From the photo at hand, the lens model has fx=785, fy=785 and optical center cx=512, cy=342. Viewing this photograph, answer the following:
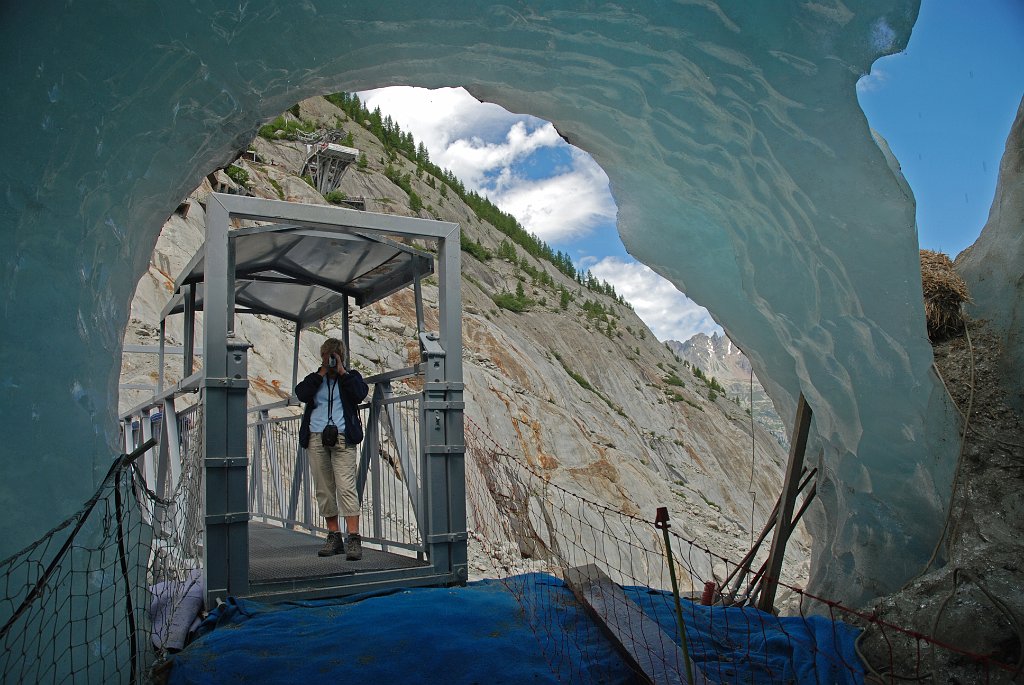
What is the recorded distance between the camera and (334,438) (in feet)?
19.2

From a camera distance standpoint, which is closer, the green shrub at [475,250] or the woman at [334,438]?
the woman at [334,438]

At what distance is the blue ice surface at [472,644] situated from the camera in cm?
387

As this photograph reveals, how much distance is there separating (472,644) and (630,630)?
2.86 ft

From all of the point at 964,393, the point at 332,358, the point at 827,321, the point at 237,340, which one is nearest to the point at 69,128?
the point at 237,340

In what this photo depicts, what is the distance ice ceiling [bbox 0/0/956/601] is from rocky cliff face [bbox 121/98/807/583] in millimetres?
5406

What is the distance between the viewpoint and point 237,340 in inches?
207

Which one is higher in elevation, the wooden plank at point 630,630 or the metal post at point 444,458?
the metal post at point 444,458

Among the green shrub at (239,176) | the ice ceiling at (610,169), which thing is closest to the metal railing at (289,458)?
the ice ceiling at (610,169)

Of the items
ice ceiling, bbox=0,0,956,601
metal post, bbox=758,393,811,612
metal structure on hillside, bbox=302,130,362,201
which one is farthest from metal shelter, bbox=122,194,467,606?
metal structure on hillside, bbox=302,130,362,201

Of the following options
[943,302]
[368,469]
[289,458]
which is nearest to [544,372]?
[289,458]

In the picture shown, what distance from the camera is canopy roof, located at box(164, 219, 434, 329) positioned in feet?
19.3

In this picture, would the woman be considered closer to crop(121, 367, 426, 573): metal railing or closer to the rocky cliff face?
crop(121, 367, 426, 573): metal railing

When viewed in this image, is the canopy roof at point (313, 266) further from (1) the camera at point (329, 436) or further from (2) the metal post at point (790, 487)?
(2) the metal post at point (790, 487)

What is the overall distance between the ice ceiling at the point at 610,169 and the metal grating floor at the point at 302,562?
1802mm
